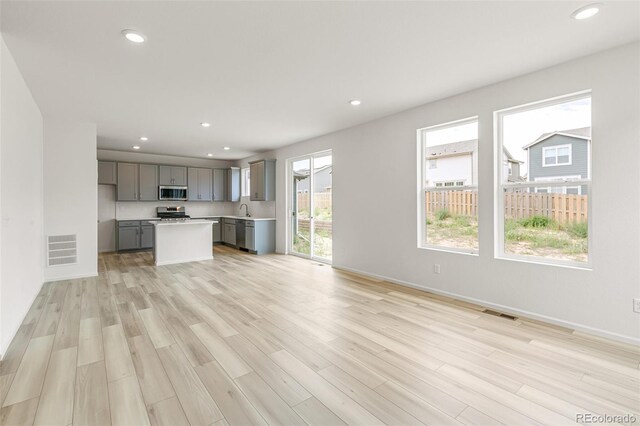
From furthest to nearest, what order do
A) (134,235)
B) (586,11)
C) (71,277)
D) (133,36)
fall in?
(134,235) → (71,277) → (133,36) → (586,11)

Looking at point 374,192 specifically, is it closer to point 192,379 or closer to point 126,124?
point 192,379

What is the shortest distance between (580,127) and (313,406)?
355 centimetres

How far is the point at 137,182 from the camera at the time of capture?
26.3 ft

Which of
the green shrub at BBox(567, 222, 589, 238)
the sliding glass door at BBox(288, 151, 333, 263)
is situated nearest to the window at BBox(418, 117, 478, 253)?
the green shrub at BBox(567, 222, 589, 238)

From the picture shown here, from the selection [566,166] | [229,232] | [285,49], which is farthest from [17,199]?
[229,232]

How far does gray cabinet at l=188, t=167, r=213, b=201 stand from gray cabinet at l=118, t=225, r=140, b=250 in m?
1.68

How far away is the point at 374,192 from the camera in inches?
202

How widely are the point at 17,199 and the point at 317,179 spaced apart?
4.74m

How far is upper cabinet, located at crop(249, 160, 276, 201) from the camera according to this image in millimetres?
7723

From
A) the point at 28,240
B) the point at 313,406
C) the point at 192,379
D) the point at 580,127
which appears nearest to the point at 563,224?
the point at 580,127

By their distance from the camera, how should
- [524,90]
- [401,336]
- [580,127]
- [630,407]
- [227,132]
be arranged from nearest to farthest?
1. [630,407]
2. [401,336]
3. [580,127]
4. [524,90]
5. [227,132]

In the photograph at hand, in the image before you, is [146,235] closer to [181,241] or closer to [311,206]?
[181,241]

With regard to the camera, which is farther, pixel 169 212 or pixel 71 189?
pixel 169 212

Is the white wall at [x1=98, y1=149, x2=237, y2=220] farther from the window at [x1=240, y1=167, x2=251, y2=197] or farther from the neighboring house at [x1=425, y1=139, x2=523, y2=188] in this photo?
the neighboring house at [x1=425, y1=139, x2=523, y2=188]
